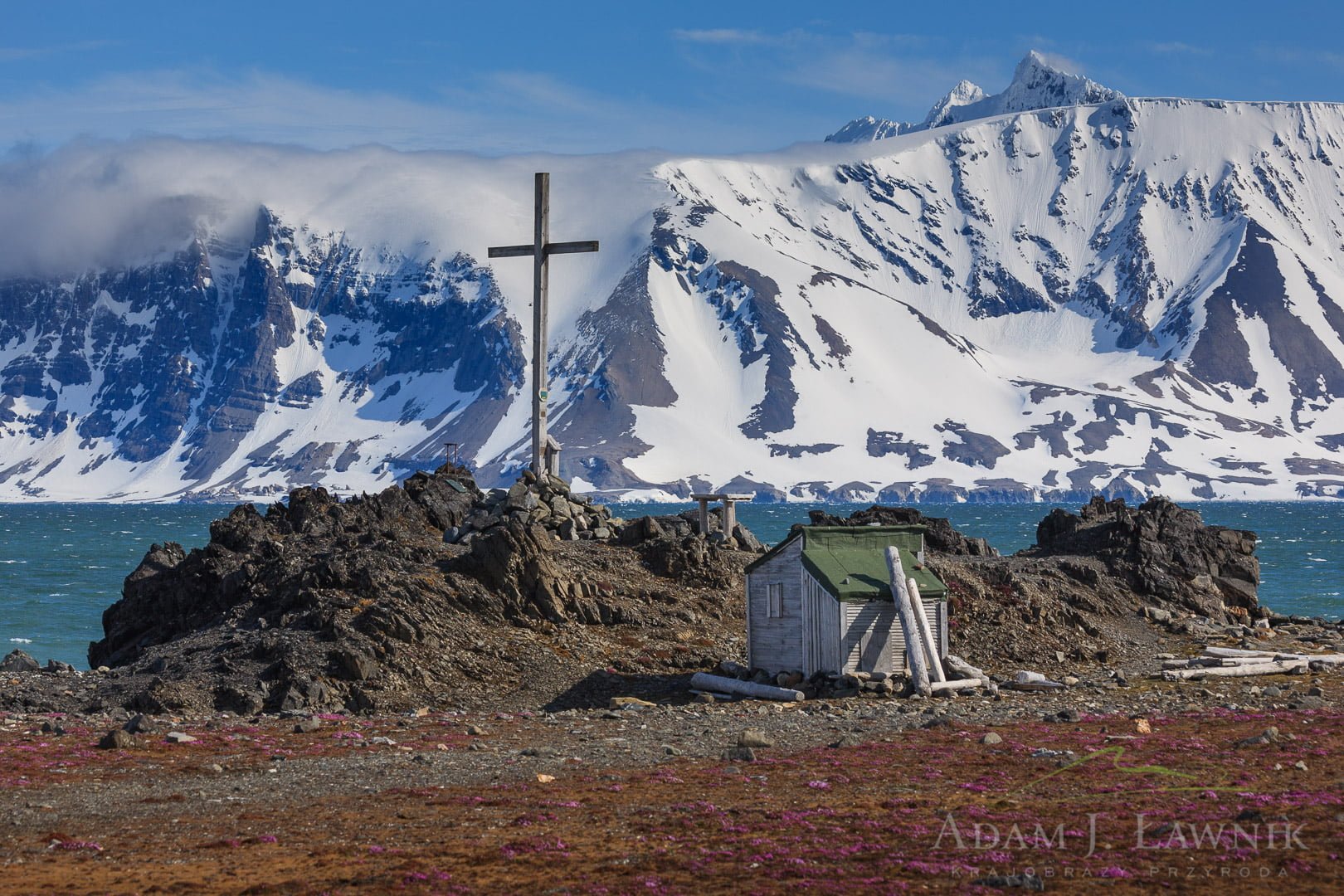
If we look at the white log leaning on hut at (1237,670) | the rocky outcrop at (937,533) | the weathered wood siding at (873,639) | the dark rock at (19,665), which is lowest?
the dark rock at (19,665)

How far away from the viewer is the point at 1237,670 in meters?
37.9

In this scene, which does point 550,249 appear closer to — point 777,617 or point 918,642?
point 777,617

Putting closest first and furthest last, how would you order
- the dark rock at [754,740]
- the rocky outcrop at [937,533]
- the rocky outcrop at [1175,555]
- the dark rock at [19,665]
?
1. the dark rock at [754,740]
2. the dark rock at [19,665]
3. the rocky outcrop at [1175,555]
4. the rocky outcrop at [937,533]

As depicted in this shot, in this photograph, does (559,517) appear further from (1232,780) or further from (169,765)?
(1232,780)

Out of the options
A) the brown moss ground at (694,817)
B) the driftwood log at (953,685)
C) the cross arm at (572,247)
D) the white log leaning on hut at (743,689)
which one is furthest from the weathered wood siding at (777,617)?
the cross arm at (572,247)

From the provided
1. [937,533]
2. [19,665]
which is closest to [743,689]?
[19,665]

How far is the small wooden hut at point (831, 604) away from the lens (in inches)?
1328

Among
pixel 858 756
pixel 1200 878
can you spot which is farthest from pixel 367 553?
pixel 1200 878

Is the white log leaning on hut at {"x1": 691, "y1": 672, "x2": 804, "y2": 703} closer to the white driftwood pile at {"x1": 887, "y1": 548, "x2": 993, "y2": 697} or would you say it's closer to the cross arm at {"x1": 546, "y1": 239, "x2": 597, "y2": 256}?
the white driftwood pile at {"x1": 887, "y1": 548, "x2": 993, "y2": 697}

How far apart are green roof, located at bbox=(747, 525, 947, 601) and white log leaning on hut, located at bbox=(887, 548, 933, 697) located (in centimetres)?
39

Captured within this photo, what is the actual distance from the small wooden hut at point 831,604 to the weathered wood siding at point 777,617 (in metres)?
0.02

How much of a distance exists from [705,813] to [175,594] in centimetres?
2750

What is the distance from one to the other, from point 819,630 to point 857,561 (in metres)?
1.86

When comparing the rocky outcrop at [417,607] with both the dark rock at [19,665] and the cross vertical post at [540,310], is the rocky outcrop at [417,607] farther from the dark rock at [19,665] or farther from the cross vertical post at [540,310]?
the cross vertical post at [540,310]
